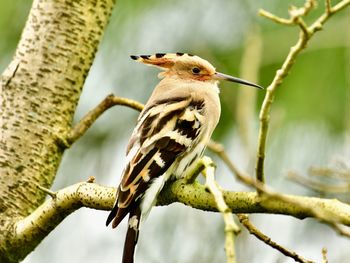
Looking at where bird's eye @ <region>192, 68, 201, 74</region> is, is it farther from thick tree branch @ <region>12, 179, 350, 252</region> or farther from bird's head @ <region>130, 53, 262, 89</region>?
thick tree branch @ <region>12, 179, 350, 252</region>

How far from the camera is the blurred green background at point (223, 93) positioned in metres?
4.92

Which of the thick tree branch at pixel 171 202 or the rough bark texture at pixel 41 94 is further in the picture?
the rough bark texture at pixel 41 94

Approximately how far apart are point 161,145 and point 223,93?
1.78 m

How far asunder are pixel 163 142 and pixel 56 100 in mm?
493

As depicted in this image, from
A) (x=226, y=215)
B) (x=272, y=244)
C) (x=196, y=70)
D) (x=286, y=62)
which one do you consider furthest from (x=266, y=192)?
(x=196, y=70)

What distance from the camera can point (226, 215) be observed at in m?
2.03

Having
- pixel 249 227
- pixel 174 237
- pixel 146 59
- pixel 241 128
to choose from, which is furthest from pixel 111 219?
pixel 174 237

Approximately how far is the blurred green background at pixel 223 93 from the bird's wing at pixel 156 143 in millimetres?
1047

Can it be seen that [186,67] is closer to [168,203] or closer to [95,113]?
[95,113]

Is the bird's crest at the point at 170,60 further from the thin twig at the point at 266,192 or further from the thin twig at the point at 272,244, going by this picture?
the thin twig at the point at 266,192

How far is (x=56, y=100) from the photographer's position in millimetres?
3322

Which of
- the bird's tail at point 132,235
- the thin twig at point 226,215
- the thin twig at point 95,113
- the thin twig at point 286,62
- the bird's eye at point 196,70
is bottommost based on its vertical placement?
the bird's tail at point 132,235

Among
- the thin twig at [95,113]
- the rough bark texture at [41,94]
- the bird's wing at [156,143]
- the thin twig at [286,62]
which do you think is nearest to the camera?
the thin twig at [286,62]

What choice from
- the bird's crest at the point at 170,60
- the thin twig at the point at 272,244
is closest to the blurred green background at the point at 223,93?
the bird's crest at the point at 170,60
